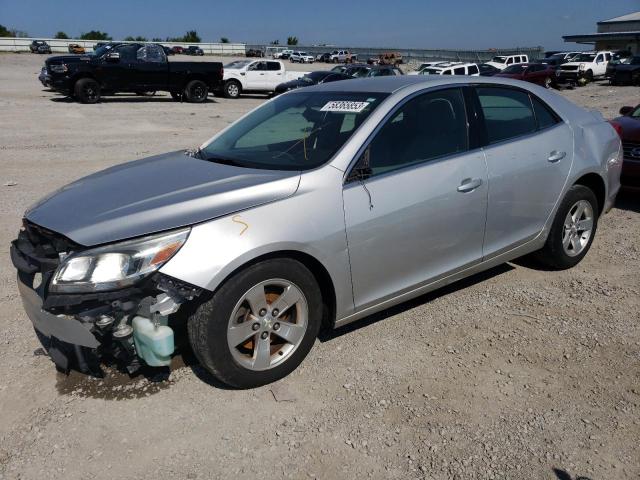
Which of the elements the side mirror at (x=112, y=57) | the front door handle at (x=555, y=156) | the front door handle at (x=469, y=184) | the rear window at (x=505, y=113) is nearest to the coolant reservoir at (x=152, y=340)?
the front door handle at (x=469, y=184)

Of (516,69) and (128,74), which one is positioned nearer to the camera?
(128,74)

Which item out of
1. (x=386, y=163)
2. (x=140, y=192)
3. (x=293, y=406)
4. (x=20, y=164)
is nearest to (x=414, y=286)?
(x=386, y=163)

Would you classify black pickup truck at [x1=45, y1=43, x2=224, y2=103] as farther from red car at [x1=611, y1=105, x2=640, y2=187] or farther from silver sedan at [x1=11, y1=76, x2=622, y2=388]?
red car at [x1=611, y1=105, x2=640, y2=187]

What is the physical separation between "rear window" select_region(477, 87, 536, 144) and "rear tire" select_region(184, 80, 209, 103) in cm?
1841

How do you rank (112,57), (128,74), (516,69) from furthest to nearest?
1. (516,69)
2. (128,74)
3. (112,57)

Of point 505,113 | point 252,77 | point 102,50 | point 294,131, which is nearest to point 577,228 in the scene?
point 505,113

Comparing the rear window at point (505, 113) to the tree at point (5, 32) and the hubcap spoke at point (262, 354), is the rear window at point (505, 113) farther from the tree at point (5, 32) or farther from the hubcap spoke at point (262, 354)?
the tree at point (5, 32)

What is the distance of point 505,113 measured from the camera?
4266 millimetres

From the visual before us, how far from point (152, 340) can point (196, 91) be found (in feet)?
65.5

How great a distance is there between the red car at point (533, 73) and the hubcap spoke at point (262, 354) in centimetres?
2900

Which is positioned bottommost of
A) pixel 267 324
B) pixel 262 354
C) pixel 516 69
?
pixel 516 69

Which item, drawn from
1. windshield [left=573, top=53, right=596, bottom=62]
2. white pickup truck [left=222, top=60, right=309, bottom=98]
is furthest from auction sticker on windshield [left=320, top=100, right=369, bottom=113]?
windshield [left=573, top=53, right=596, bottom=62]

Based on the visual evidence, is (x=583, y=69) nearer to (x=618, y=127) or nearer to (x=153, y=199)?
(x=618, y=127)

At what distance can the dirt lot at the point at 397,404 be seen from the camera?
264 centimetres
